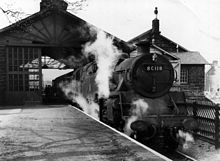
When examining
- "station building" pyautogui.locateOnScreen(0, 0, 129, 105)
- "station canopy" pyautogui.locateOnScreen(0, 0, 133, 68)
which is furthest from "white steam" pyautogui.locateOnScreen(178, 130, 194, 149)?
"station building" pyautogui.locateOnScreen(0, 0, 129, 105)

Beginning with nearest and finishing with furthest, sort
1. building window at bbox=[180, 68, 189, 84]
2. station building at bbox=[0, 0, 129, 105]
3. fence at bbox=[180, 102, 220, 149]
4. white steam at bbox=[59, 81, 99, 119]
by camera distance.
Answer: fence at bbox=[180, 102, 220, 149] → white steam at bbox=[59, 81, 99, 119] → station building at bbox=[0, 0, 129, 105] → building window at bbox=[180, 68, 189, 84]

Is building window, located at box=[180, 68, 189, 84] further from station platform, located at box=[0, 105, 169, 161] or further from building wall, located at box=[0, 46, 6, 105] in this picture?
station platform, located at box=[0, 105, 169, 161]

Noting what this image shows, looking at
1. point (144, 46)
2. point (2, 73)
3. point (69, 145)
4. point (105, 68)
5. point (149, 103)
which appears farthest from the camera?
point (2, 73)

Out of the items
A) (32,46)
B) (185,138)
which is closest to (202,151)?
(185,138)

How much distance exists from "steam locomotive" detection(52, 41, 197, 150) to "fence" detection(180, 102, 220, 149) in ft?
2.87

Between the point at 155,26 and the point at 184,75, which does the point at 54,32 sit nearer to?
the point at 155,26

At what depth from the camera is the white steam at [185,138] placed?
367 inches

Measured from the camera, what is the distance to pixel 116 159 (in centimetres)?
545

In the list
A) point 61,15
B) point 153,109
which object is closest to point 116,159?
point 153,109

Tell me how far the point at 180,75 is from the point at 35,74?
45.8 ft

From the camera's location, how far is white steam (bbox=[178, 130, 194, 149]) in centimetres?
933

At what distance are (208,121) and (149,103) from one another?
86.7 inches

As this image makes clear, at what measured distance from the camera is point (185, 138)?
9492 millimetres

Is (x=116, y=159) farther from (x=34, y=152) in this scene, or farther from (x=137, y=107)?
(x=137, y=107)
